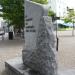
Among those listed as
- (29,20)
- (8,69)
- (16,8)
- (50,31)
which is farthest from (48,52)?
(16,8)

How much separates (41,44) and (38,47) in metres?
0.19

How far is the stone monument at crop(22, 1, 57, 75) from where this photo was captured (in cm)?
629

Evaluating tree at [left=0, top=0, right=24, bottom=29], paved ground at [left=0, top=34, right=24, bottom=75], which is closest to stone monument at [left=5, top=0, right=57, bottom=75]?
paved ground at [left=0, top=34, right=24, bottom=75]

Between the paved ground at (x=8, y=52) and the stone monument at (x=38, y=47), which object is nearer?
the stone monument at (x=38, y=47)

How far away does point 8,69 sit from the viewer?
8.34 meters

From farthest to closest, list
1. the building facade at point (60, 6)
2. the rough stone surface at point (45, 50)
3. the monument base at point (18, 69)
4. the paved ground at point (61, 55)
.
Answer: the building facade at point (60, 6), the paved ground at point (61, 55), the monument base at point (18, 69), the rough stone surface at point (45, 50)

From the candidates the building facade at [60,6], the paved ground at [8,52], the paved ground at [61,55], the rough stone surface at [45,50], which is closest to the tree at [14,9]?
the paved ground at [8,52]

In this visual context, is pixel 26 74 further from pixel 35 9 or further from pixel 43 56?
pixel 35 9

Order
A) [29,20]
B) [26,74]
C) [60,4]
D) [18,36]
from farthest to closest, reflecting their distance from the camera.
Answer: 1. [60,4]
2. [18,36]
3. [29,20]
4. [26,74]

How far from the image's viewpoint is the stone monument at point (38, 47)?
20.7ft

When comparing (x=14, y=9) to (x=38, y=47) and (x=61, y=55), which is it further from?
(x=38, y=47)

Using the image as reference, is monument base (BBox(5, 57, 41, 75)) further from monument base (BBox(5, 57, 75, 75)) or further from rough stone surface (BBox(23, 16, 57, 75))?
rough stone surface (BBox(23, 16, 57, 75))

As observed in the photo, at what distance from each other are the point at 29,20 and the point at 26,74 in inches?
82.5

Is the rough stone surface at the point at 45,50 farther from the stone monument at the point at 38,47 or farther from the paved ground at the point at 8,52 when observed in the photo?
the paved ground at the point at 8,52
